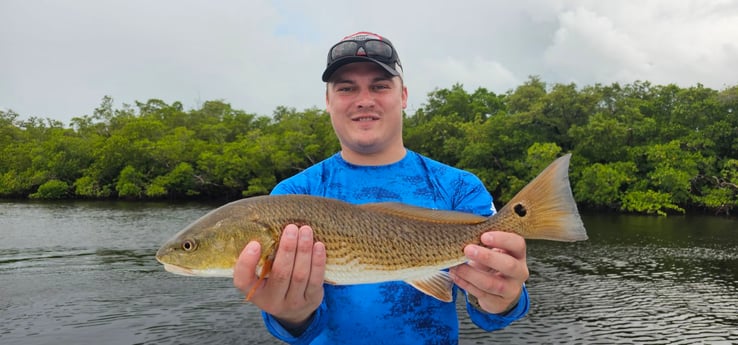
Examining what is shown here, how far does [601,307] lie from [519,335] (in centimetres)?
416

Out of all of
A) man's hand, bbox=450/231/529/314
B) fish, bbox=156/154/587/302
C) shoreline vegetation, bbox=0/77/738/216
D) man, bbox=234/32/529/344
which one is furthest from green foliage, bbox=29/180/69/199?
man's hand, bbox=450/231/529/314

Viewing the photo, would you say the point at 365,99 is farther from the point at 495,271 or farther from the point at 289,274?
the point at 495,271

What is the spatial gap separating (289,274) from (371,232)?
547 mm

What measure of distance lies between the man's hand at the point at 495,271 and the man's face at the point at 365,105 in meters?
1.02

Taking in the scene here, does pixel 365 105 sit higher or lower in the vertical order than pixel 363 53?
lower

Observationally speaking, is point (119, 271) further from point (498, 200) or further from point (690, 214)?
point (690, 214)

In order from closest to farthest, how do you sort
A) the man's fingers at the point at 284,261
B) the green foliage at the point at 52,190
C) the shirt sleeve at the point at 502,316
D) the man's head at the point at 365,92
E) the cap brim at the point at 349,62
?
the man's fingers at the point at 284,261, the shirt sleeve at the point at 502,316, the cap brim at the point at 349,62, the man's head at the point at 365,92, the green foliage at the point at 52,190

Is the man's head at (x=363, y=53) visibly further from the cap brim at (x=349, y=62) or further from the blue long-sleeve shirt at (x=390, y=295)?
the blue long-sleeve shirt at (x=390, y=295)

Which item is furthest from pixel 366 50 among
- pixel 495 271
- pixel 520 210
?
pixel 495 271

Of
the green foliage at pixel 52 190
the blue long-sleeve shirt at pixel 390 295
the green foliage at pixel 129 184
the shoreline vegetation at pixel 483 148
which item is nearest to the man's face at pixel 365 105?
the blue long-sleeve shirt at pixel 390 295

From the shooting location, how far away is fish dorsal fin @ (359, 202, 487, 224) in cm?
282

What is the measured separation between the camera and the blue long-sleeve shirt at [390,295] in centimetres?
294

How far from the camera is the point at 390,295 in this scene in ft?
9.93

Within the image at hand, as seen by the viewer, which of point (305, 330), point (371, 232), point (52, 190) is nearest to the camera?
point (371, 232)
